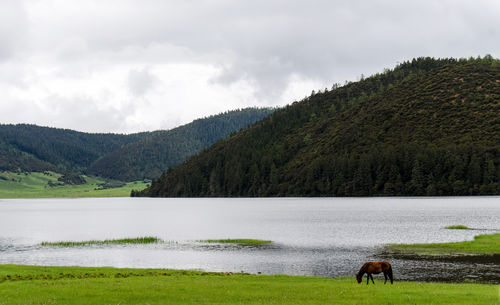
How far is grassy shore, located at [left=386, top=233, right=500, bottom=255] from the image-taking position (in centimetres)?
6619

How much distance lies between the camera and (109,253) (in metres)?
75.3

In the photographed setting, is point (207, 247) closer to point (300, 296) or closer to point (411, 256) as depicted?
point (411, 256)

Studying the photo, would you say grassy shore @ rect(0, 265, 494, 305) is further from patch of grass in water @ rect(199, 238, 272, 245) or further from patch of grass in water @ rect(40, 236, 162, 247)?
patch of grass in water @ rect(40, 236, 162, 247)

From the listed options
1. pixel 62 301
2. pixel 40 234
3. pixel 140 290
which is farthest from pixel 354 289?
pixel 40 234

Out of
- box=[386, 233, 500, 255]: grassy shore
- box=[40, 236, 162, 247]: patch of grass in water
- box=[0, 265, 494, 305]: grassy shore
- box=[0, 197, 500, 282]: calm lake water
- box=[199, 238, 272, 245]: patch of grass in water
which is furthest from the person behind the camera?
box=[40, 236, 162, 247]: patch of grass in water

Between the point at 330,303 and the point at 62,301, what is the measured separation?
1655 cm

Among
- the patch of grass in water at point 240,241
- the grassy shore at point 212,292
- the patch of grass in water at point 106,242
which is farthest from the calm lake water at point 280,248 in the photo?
the grassy shore at point 212,292

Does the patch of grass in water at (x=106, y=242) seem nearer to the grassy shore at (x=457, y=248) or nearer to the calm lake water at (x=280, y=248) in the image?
the calm lake water at (x=280, y=248)

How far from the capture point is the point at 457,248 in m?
70.1

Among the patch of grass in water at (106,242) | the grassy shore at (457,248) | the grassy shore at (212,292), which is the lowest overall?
the patch of grass in water at (106,242)

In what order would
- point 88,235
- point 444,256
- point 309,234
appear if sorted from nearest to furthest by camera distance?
point 444,256
point 309,234
point 88,235

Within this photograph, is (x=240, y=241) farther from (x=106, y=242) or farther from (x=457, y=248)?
(x=457, y=248)

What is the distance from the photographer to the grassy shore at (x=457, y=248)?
217 feet

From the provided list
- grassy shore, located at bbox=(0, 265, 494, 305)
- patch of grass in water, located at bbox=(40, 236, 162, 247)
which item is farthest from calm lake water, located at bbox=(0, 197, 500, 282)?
grassy shore, located at bbox=(0, 265, 494, 305)
